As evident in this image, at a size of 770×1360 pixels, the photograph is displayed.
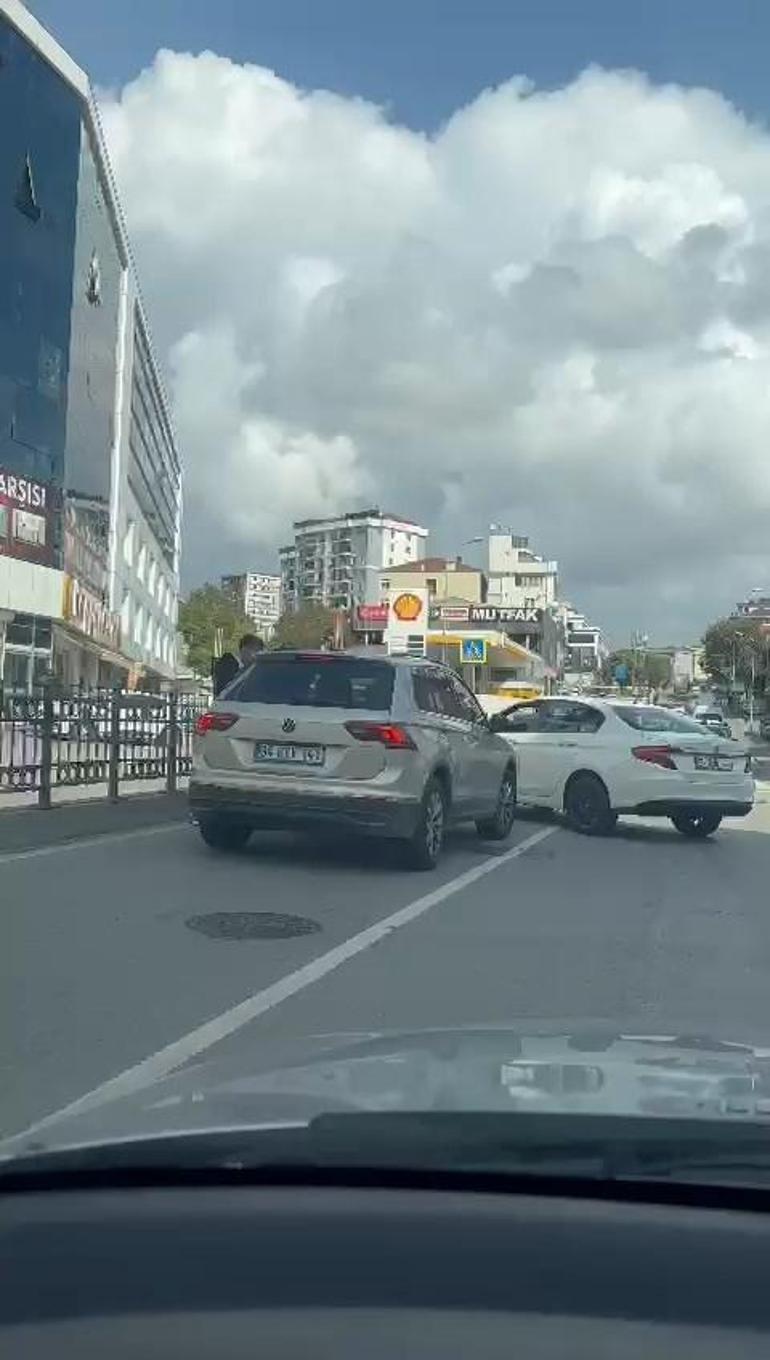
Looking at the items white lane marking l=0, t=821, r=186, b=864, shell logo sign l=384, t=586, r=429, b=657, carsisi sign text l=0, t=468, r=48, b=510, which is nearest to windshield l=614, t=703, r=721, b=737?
white lane marking l=0, t=821, r=186, b=864

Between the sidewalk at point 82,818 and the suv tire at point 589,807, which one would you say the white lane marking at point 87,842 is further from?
the suv tire at point 589,807

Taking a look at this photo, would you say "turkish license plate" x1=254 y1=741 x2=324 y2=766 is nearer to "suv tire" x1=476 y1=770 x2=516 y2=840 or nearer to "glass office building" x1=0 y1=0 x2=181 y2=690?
"suv tire" x1=476 y1=770 x2=516 y2=840

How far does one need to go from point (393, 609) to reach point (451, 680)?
14620 mm

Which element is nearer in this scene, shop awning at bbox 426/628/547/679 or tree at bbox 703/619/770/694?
shop awning at bbox 426/628/547/679

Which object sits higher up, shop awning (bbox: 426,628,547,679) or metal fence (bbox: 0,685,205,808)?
shop awning (bbox: 426,628,547,679)

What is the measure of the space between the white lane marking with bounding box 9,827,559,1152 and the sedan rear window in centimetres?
543

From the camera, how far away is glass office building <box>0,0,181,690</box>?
4281cm

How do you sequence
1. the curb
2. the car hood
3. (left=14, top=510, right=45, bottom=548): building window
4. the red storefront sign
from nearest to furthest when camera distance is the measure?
the car hood < the curb < (left=14, top=510, right=45, bottom=548): building window < the red storefront sign

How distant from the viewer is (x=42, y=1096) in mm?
5246

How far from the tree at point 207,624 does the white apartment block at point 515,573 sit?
144 ft

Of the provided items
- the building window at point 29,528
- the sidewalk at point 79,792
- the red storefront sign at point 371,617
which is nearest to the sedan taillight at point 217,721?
the sidewalk at point 79,792

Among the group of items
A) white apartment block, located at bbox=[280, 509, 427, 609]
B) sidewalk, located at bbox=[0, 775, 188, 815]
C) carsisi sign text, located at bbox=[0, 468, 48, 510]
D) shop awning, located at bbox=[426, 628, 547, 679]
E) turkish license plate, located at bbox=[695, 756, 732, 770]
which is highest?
white apartment block, located at bbox=[280, 509, 427, 609]

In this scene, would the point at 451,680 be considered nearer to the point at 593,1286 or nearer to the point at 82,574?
the point at 593,1286

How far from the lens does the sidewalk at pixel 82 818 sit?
12.8 m
